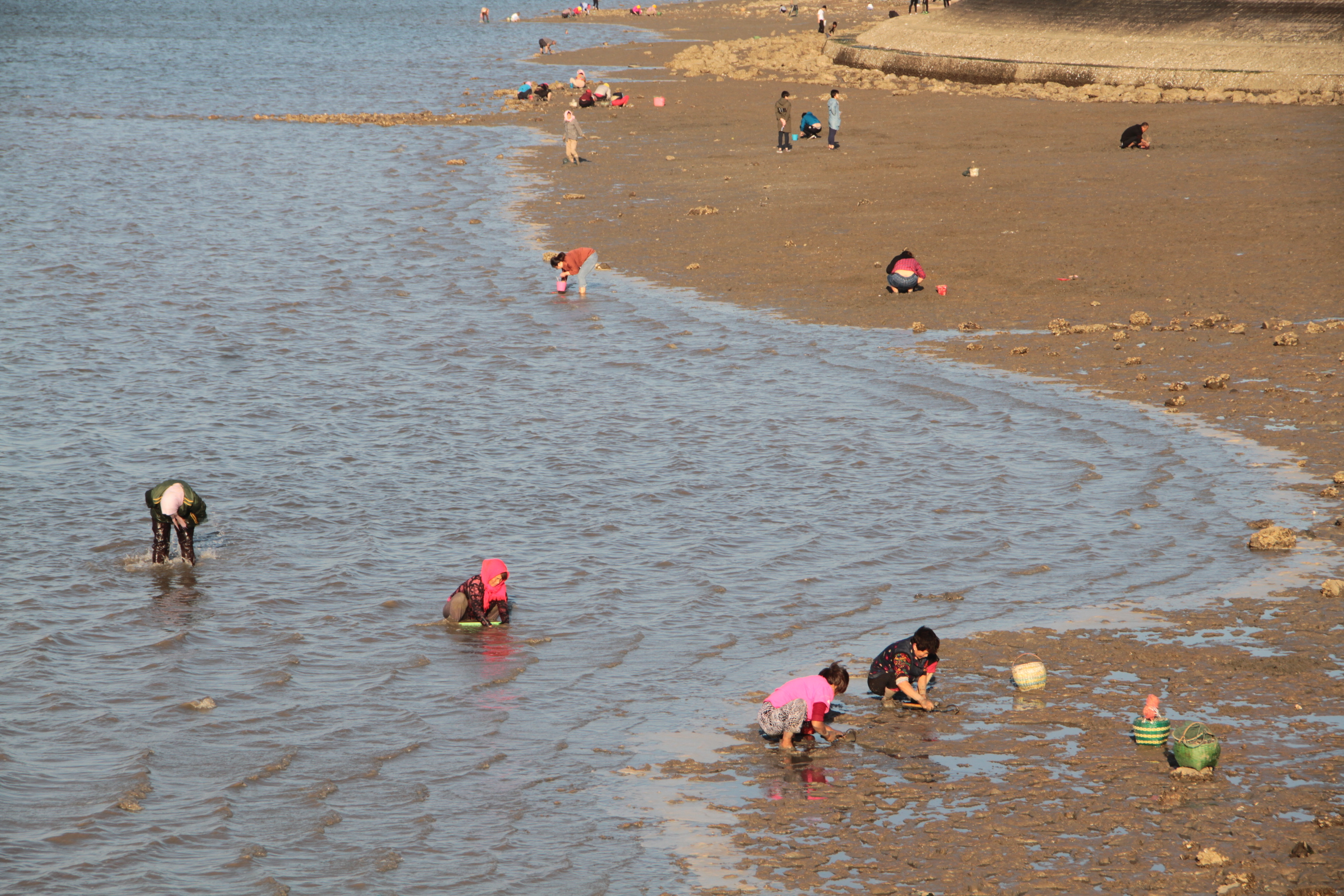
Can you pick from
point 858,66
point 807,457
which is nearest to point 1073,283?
point 807,457

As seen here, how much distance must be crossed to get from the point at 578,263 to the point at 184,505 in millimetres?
12231

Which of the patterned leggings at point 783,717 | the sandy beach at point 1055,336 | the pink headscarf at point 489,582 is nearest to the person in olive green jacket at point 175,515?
the pink headscarf at point 489,582

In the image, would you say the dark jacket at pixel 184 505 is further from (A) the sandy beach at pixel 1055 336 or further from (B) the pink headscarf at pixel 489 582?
(A) the sandy beach at pixel 1055 336

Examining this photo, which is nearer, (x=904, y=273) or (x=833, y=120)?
(x=904, y=273)

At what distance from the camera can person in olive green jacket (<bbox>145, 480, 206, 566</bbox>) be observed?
42.6 feet

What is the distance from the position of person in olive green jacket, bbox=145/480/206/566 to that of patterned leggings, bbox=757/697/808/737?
20.1 feet

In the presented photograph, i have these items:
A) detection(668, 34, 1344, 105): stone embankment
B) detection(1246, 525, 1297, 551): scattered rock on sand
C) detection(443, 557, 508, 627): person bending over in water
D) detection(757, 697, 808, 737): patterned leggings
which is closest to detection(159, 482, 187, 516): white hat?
detection(443, 557, 508, 627): person bending over in water

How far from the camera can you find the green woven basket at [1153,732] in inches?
380

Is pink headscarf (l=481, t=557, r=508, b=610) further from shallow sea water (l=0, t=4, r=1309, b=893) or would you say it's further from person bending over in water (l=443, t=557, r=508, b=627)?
shallow sea water (l=0, t=4, r=1309, b=893)

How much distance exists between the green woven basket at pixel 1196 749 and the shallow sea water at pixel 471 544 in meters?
2.44

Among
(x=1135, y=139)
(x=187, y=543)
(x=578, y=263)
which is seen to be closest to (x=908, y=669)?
(x=187, y=543)

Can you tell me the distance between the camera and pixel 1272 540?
13438mm

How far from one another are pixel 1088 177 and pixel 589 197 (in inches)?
457

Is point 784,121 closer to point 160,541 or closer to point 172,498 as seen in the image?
point 160,541
